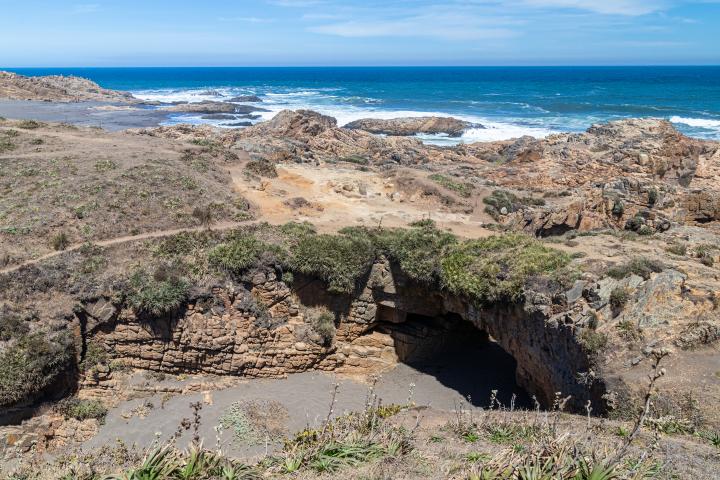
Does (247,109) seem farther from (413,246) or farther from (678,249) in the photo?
(678,249)

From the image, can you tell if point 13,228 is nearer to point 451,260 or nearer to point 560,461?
point 451,260

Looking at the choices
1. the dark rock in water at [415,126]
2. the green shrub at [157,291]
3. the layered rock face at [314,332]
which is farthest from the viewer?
the dark rock in water at [415,126]

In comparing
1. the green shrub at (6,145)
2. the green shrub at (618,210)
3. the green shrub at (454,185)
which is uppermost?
the green shrub at (6,145)

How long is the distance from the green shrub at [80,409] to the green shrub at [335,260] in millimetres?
7816

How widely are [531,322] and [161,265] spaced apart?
42.7 feet

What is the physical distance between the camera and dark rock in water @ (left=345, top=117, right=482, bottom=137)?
69188mm

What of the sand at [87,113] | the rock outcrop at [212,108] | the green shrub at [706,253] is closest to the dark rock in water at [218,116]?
the rock outcrop at [212,108]

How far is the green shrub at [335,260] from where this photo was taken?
19562 mm

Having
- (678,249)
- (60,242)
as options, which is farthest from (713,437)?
(60,242)

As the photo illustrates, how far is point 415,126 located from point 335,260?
54143 millimetres

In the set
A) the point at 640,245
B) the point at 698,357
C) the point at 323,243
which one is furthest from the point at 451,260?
the point at 698,357

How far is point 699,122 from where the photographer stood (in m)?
70.4

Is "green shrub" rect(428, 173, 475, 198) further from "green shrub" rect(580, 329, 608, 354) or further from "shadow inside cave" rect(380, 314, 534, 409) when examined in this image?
"green shrub" rect(580, 329, 608, 354)

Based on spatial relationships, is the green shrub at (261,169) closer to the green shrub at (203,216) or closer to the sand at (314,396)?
the green shrub at (203,216)
